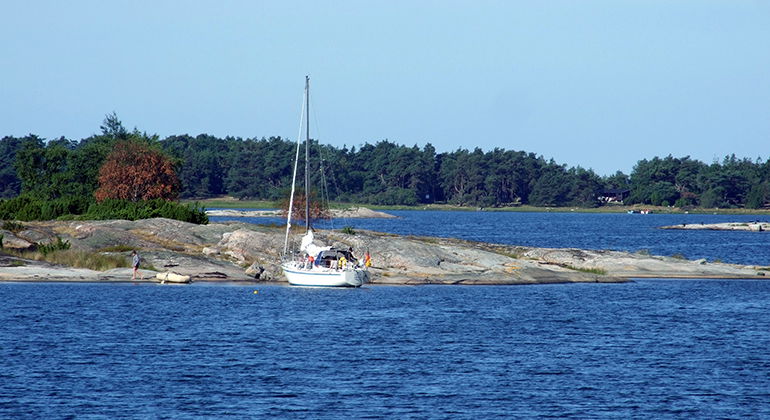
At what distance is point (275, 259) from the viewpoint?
244 ft

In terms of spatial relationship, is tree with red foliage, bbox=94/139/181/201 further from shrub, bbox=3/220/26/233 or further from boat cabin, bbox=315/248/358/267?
boat cabin, bbox=315/248/358/267

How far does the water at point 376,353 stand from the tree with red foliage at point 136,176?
35344 mm

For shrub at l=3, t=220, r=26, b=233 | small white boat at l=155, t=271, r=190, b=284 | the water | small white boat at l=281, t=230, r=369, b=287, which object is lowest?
the water

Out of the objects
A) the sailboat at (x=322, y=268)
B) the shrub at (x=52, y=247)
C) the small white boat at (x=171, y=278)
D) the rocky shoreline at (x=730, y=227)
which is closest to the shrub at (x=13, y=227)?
the shrub at (x=52, y=247)

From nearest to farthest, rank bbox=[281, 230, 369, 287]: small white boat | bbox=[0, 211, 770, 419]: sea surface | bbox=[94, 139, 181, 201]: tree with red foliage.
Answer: bbox=[0, 211, 770, 419]: sea surface → bbox=[281, 230, 369, 287]: small white boat → bbox=[94, 139, 181, 201]: tree with red foliage

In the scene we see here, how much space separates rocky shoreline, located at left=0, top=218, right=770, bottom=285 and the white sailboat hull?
3.63 metres

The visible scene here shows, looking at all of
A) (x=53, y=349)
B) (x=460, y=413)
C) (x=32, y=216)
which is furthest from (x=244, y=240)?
(x=460, y=413)

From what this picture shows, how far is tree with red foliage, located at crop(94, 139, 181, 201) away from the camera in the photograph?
9988 centimetres

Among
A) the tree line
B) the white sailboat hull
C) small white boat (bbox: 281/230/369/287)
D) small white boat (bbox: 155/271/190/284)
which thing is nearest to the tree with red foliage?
the tree line

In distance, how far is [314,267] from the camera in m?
65.8

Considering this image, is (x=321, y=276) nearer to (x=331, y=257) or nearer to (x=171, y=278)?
(x=331, y=257)

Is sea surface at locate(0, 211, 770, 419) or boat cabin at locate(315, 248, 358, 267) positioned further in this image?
boat cabin at locate(315, 248, 358, 267)

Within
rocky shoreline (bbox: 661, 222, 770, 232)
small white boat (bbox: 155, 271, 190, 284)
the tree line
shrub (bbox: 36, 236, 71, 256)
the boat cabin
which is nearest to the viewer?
the boat cabin

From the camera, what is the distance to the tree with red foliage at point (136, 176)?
99.9 m
